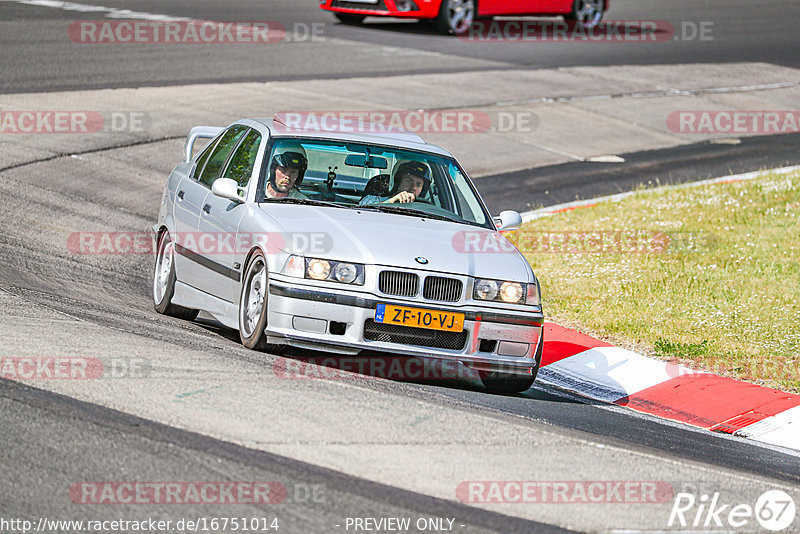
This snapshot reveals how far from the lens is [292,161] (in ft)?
28.6

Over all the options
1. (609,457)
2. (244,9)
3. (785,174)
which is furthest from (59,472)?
(244,9)

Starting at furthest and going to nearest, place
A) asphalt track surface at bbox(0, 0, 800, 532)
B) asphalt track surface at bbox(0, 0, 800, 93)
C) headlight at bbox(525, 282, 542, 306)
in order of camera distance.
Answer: asphalt track surface at bbox(0, 0, 800, 93) < headlight at bbox(525, 282, 542, 306) < asphalt track surface at bbox(0, 0, 800, 532)

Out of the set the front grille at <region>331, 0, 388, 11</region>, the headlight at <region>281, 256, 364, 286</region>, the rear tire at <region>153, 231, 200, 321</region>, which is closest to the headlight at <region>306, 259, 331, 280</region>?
the headlight at <region>281, 256, 364, 286</region>

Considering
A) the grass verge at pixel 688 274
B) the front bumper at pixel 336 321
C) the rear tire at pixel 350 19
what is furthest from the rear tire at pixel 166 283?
the rear tire at pixel 350 19

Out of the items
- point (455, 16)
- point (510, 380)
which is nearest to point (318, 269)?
point (510, 380)

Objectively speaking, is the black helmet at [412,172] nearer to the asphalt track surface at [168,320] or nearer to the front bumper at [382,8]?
the asphalt track surface at [168,320]

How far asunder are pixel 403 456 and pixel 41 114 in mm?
12268

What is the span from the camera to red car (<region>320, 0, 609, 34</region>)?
2547 centimetres

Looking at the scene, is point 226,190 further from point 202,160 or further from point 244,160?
point 202,160

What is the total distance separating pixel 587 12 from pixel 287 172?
21701 millimetres

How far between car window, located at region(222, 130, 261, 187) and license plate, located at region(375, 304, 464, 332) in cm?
180

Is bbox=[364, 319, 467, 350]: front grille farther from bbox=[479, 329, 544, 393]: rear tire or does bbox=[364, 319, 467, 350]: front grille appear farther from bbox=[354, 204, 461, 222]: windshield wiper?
bbox=[354, 204, 461, 222]: windshield wiper

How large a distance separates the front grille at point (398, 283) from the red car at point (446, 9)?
60.9ft

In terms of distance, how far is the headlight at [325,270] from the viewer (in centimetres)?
749
